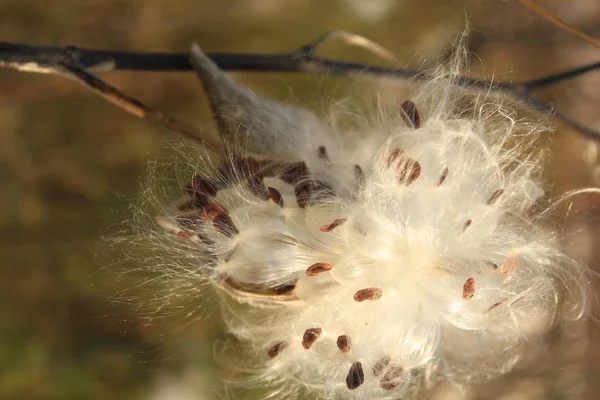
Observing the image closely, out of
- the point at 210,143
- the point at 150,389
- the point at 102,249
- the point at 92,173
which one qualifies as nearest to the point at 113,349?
the point at 150,389

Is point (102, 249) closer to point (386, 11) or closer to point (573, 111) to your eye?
point (386, 11)

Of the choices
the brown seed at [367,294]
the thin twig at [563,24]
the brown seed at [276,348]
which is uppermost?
the thin twig at [563,24]

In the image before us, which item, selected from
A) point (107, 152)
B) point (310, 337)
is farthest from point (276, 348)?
point (107, 152)

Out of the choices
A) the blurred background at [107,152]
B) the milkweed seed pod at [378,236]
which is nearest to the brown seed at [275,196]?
the milkweed seed pod at [378,236]

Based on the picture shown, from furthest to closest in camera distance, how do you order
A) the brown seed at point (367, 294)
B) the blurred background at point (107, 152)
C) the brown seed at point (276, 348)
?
1. the blurred background at point (107, 152)
2. the brown seed at point (276, 348)
3. the brown seed at point (367, 294)

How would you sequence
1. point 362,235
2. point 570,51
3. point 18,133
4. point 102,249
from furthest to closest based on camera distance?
point 570,51
point 18,133
point 102,249
point 362,235

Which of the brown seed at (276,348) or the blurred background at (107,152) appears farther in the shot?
the blurred background at (107,152)

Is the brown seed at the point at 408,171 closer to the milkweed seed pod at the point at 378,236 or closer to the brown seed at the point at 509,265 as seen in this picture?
the milkweed seed pod at the point at 378,236
